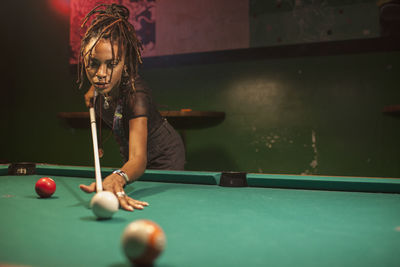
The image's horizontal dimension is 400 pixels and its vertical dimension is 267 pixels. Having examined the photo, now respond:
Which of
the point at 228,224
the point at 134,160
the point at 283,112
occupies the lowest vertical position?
the point at 228,224

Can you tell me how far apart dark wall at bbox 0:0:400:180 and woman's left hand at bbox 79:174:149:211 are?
285 centimetres

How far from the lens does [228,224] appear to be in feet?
3.74

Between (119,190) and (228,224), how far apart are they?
569mm

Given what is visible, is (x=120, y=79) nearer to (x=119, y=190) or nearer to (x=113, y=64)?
(x=113, y=64)

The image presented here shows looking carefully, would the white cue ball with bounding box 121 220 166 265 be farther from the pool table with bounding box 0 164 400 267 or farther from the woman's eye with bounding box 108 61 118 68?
the woman's eye with bounding box 108 61 118 68

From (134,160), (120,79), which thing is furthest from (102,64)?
(134,160)

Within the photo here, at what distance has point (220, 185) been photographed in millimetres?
2045

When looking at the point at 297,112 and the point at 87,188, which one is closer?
the point at 87,188

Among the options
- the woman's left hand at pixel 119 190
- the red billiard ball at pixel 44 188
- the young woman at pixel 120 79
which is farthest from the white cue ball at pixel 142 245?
the red billiard ball at pixel 44 188

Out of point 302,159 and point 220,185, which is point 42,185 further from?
point 302,159

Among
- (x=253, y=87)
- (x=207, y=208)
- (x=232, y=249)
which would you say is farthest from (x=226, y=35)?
(x=232, y=249)

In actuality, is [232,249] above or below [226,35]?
below

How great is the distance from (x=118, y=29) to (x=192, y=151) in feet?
8.78

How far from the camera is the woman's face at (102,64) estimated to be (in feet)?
6.13
